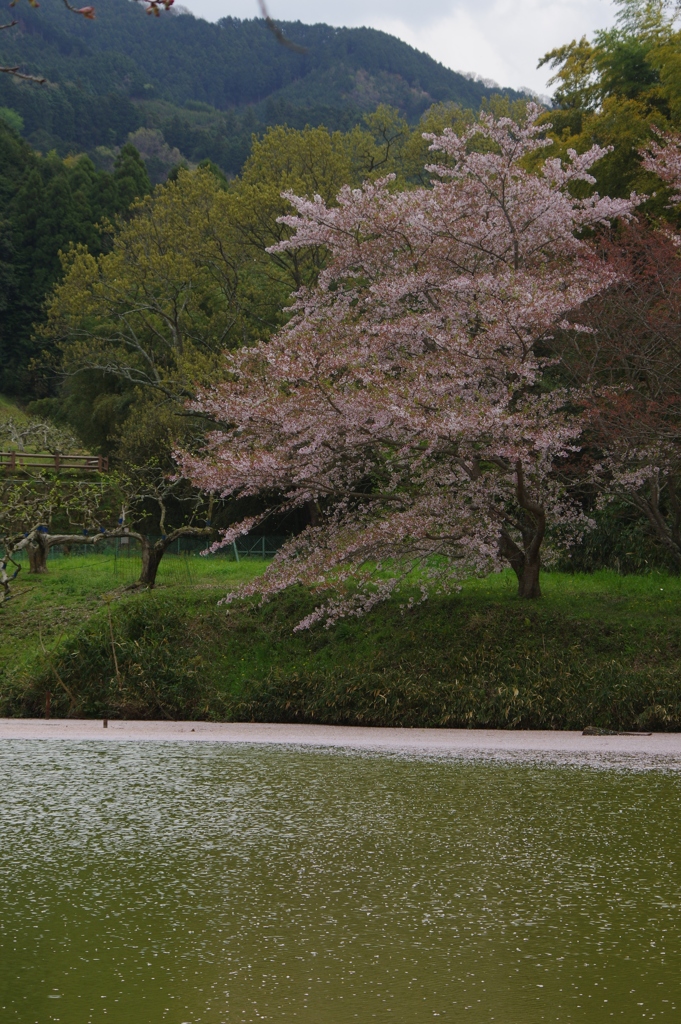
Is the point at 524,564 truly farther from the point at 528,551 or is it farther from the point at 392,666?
the point at 392,666

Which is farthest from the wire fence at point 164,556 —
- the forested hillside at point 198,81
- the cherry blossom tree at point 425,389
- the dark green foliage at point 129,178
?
the forested hillside at point 198,81

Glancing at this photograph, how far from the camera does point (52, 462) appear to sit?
30234 millimetres

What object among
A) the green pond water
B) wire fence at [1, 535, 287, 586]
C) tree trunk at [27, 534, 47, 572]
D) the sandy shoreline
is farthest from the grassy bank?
tree trunk at [27, 534, 47, 572]

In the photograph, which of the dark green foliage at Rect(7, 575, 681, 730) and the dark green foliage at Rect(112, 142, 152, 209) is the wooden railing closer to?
the dark green foliage at Rect(7, 575, 681, 730)

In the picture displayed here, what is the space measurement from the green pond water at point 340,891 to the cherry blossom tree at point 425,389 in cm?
432

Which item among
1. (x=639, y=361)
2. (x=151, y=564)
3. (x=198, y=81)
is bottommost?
(x=151, y=564)

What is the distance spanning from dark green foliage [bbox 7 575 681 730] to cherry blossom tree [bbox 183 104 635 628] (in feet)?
2.15

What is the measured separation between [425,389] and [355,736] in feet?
14.1

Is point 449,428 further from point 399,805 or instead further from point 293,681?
point 399,805

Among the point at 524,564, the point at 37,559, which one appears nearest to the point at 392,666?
the point at 524,564

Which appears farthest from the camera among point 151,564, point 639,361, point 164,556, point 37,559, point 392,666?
point 164,556

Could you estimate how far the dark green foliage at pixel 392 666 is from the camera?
40.8 feet

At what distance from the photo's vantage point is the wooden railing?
85.3ft

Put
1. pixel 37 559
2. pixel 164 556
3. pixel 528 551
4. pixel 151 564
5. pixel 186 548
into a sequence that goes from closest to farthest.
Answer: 1. pixel 528 551
2. pixel 151 564
3. pixel 37 559
4. pixel 164 556
5. pixel 186 548
